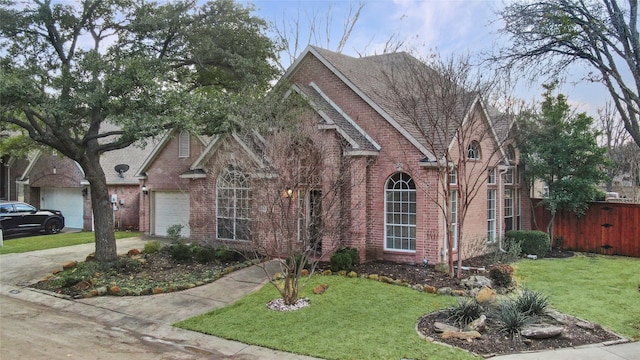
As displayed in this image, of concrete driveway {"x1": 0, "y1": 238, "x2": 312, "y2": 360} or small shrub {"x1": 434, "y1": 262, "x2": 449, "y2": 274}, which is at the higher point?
small shrub {"x1": 434, "y1": 262, "x2": 449, "y2": 274}

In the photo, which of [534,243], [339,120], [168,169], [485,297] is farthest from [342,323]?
[168,169]

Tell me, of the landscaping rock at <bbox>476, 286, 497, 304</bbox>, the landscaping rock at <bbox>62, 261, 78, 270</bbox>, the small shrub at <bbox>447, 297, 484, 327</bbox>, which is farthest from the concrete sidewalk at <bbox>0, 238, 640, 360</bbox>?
the landscaping rock at <bbox>476, 286, 497, 304</bbox>

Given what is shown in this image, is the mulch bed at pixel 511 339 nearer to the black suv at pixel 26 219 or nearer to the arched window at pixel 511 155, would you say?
the arched window at pixel 511 155

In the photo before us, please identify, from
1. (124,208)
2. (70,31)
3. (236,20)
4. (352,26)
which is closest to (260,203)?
(236,20)

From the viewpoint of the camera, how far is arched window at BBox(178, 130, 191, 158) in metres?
20.1

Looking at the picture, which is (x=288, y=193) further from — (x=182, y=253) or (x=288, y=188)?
(x=182, y=253)

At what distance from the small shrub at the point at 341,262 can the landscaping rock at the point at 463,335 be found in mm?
5008

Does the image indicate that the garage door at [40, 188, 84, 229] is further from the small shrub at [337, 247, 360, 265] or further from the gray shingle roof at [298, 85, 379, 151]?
the small shrub at [337, 247, 360, 265]

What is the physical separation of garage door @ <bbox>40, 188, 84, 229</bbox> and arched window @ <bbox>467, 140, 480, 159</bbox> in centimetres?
2132

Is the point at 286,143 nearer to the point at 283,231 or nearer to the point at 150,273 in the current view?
the point at 283,231

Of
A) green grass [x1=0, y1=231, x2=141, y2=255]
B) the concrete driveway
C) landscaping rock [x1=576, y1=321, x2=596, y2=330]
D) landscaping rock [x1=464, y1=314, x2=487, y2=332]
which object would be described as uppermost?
green grass [x1=0, y1=231, x2=141, y2=255]

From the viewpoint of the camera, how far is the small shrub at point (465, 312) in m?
8.34

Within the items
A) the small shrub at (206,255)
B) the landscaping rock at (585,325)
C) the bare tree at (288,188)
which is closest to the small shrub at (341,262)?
the bare tree at (288,188)

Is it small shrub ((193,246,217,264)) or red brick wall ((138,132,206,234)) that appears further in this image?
red brick wall ((138,132,206,234))
